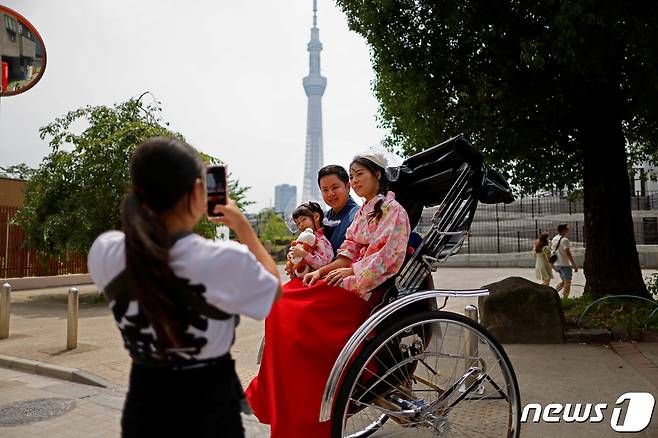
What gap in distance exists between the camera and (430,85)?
8.16m

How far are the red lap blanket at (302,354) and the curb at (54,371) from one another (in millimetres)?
3347

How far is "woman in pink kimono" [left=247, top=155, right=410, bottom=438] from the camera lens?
285cm

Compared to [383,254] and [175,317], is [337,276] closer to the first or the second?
[383,254]

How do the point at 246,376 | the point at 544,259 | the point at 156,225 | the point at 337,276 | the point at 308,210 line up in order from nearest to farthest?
the point at 156,225 < the point at 337,276 < the point at 308,210 < the point at 246,376 < the point at 544,259

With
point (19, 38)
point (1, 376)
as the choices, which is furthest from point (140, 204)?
point (1, 376)

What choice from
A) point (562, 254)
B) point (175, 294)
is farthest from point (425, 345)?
point (562, 254)

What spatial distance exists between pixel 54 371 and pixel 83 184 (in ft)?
25.1

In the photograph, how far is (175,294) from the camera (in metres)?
1.54

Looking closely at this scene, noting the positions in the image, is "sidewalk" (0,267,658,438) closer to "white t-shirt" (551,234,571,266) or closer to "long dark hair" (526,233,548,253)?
"white t-shirt" (551,234,571,266)

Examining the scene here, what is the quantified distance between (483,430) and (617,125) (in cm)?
624

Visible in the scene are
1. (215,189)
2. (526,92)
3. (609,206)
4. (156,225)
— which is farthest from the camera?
(609,206)

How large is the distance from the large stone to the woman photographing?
555 cm

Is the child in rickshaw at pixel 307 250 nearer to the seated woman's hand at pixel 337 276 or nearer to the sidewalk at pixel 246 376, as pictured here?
the seated woman's hand at pixel 337 276

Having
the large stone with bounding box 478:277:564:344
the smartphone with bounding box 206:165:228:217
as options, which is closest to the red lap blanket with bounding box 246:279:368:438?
the smartphone with bounding box 206:165:228:217
